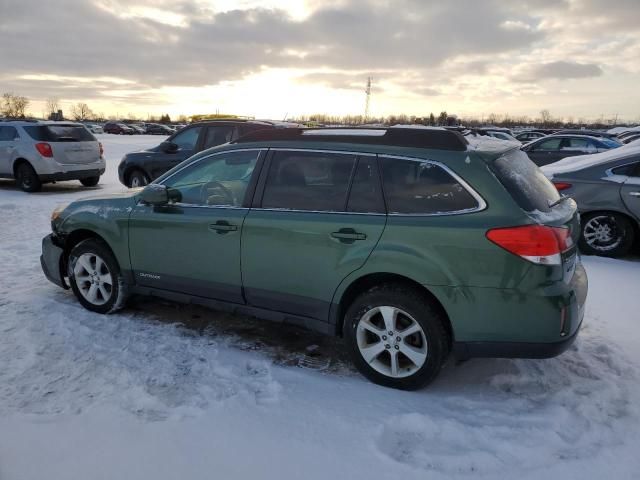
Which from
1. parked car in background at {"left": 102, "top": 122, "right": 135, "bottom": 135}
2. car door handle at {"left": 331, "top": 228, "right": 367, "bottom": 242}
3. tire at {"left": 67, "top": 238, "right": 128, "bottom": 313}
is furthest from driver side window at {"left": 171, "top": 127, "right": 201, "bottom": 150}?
parked car in background at {"left": 102, "top": 122, "right": 135, "bottom": 135}

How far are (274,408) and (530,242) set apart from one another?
180cm

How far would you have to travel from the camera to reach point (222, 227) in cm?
384

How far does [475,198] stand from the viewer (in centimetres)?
305

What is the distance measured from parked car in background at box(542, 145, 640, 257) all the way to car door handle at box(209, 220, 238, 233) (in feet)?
15.9

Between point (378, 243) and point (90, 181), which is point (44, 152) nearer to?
point (90, 181)

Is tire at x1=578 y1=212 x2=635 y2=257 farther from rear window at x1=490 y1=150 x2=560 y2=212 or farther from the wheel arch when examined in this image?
the wheel arch

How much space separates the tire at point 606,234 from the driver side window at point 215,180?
479 centimetres

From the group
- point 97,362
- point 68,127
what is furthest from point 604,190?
point 68,127

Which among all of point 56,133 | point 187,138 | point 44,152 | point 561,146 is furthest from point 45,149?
point 561,146

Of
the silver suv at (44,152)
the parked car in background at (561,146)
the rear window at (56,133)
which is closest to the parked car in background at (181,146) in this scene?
the silver suv at (44,152)

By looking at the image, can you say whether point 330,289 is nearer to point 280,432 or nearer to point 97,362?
point 280,432

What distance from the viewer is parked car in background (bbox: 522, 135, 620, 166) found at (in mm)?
15484

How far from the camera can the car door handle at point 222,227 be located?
380cm

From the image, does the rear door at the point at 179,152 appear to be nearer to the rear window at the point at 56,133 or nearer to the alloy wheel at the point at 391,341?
the rear window at the point at 56,133
